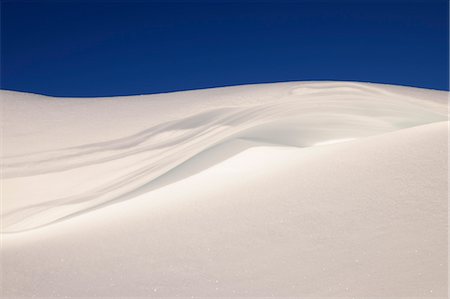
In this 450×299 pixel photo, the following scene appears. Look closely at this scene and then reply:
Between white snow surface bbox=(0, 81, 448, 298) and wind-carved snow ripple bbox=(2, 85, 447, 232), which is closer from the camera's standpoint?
white snow surface bbox=(0, 81, 448, 298)

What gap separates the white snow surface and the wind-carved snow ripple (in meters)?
0.01

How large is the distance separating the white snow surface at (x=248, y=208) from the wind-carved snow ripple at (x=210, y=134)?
14 mm

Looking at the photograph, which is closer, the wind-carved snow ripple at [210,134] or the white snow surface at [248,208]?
the white snow surface at [248,208]

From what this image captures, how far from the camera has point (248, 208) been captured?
2447mm

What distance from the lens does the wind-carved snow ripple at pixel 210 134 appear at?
10.5ft

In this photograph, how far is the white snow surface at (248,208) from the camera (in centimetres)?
200

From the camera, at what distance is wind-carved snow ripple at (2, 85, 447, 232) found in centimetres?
321

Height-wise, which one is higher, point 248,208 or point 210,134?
point 210,134

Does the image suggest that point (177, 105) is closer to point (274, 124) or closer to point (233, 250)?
point (274, 124)

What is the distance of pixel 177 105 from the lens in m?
5.07

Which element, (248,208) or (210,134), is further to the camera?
(210,134)

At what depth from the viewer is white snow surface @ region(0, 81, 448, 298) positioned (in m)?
2.00

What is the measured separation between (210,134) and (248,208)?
1.35 m

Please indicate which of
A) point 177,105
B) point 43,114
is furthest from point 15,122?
point 177,105
